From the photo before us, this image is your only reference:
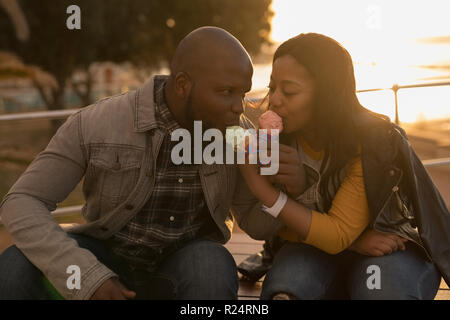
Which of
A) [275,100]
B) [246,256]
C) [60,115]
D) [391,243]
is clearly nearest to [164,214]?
[275,100]

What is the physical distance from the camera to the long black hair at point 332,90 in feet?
8.24

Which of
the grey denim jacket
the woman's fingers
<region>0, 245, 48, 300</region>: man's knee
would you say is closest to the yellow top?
the woman's fingers

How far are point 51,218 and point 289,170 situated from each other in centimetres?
106

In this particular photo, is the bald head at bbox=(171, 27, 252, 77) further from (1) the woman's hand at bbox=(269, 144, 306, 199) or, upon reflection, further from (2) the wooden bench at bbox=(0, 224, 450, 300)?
(2) the wooden bench at bbox=(0, 224, 450, 300)

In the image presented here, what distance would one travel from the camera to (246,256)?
384 centimetres

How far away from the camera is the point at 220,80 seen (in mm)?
2439

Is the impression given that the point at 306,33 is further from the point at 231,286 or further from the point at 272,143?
the point at 231,286

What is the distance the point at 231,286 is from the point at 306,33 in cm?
121

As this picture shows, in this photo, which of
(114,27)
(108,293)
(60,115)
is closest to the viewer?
(108,293)

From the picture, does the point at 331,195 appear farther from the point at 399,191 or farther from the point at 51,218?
the point at 51,218

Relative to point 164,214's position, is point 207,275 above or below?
below

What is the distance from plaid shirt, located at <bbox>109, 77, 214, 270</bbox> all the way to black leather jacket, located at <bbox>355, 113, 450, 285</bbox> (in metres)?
0.81

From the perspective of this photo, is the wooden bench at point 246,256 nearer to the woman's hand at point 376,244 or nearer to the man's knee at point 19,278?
the man's knee at point 19,278
